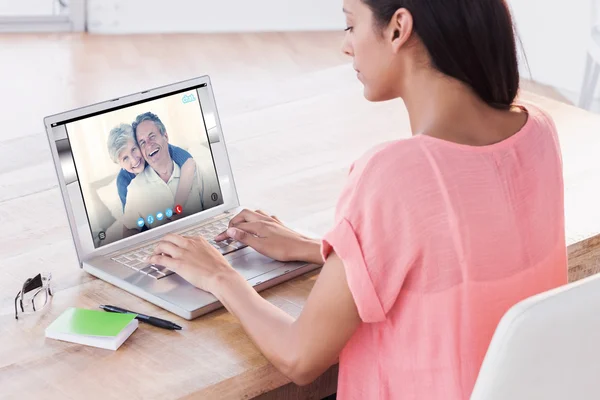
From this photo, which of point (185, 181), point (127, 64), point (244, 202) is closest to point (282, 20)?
point (127, 64)

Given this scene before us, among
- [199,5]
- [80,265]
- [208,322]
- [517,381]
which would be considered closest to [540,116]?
[517,381]

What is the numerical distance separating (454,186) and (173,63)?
3.40m

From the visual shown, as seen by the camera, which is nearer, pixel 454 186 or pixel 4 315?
pixel 454 186

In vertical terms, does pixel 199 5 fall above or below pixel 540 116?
above

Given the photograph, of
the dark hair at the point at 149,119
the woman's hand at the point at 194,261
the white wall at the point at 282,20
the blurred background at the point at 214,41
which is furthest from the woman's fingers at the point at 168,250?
the white wall at the point at 282,20

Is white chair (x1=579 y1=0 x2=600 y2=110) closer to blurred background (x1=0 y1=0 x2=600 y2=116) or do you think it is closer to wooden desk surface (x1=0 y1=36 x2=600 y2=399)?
blurred background (x1=0 y1=0 x2=600 y2=116)

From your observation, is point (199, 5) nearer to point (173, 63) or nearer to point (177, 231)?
point (173, 63)

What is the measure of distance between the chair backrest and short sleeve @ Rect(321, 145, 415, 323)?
0.19 metres

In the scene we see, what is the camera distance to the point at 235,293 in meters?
1.55

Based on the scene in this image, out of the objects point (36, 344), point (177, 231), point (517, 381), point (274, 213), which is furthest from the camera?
point (274, 213)

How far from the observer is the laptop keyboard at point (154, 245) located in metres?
1.70

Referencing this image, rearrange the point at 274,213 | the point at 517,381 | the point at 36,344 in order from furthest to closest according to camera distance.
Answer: the point at 274,213
the point at 36,344
the point at 517,381

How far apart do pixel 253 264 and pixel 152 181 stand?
9.2 inches

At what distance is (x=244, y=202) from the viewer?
2012 mm
